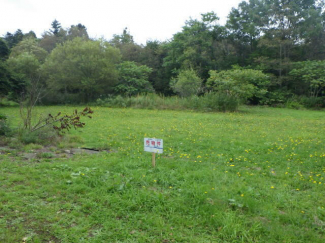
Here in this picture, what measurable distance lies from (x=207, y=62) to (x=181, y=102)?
465 inches

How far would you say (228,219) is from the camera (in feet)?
10.2

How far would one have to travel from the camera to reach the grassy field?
2930 millimetres

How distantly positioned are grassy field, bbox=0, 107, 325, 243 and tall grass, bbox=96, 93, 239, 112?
36.6 ft

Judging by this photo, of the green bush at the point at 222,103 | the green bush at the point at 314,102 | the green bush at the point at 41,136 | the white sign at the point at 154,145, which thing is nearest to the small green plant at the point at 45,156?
the green bush at the point at 41,136

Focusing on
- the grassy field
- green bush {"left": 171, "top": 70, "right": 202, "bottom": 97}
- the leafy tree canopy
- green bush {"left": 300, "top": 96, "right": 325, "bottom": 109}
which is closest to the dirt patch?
the grassy field

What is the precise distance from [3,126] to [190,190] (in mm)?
5848

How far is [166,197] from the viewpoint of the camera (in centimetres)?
376

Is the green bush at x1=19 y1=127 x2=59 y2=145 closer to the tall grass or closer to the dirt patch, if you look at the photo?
the dirt patch

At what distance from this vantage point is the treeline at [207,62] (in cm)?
2071

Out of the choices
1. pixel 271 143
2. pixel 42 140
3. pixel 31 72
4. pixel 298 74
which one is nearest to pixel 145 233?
pixel 42 140

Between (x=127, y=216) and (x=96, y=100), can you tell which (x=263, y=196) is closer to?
(x=127, y=216)

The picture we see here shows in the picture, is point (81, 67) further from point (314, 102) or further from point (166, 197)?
point (314, 102)

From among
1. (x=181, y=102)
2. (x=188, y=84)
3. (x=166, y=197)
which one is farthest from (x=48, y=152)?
(x=188, y=84)

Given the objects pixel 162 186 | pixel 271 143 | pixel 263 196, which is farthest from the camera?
pixel 271 143
